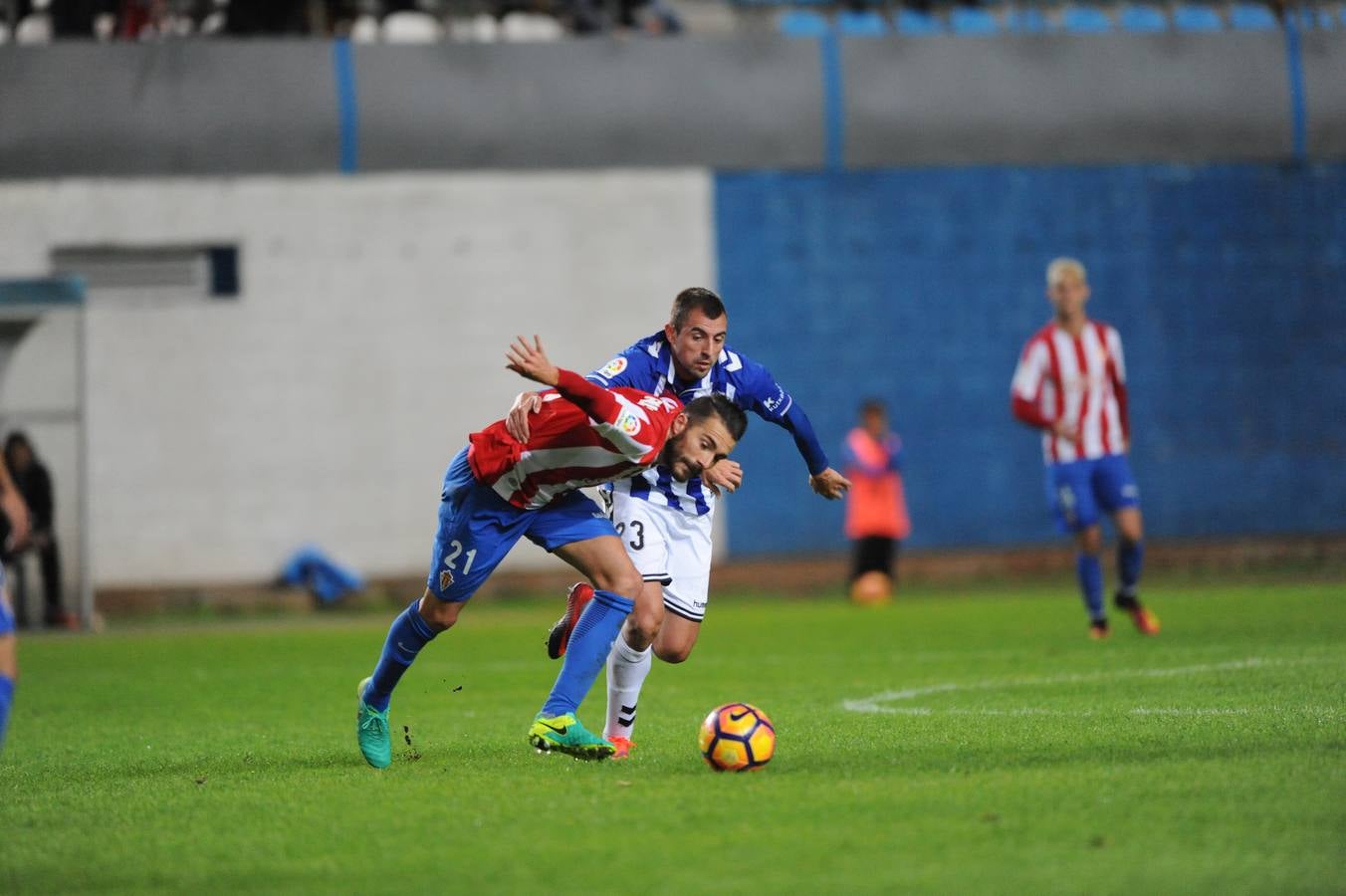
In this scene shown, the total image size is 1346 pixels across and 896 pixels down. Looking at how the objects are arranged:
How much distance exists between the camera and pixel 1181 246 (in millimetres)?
21688

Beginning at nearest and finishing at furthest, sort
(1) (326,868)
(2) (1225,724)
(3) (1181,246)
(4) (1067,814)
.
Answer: (1) (326,868) < (4) (1067,814) < (2) (1225,724) < (3) (1181,246)

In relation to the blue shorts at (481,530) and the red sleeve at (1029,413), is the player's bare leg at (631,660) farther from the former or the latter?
the red sleeve at (1029,413)

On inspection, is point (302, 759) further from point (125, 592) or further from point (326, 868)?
point (125, 592)

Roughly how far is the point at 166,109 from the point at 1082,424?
11.6 metres

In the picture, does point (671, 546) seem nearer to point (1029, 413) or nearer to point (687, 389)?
point (687, 389)

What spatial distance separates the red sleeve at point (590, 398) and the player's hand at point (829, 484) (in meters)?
1.56

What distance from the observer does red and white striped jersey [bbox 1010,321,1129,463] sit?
13039mm

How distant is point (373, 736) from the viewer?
7.18 m

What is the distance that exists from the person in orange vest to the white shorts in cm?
1104

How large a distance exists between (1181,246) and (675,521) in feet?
49.8

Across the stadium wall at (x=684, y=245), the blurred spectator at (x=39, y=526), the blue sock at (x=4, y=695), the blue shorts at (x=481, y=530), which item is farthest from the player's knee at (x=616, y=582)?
the stadium wall at (x=684, y=245)

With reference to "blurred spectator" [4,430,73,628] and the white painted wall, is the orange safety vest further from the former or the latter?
"blurred spectator" [4,430,73,628]

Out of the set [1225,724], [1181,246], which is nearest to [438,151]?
[1181,246]

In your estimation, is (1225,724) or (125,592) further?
(125,592)
